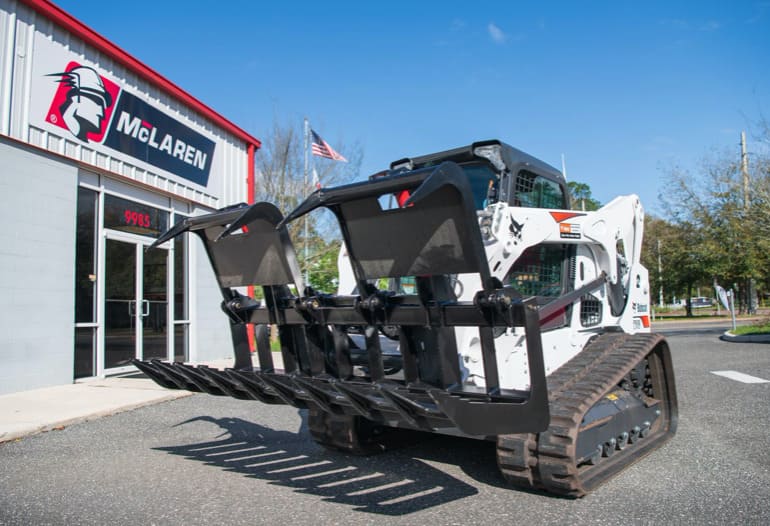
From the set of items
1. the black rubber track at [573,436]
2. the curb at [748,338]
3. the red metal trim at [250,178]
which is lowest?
the curb at [748,338]

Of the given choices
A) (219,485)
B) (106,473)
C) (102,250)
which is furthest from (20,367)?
(219,485)

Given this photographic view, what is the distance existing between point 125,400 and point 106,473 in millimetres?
3497

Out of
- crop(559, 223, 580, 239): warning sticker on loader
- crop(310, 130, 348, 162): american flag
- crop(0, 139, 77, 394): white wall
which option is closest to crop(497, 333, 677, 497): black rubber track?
crop(559, 223, 580, 239): warning sticker on loader

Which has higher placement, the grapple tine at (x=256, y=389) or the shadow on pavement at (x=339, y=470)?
the grapple tine at (x=256, y=389)

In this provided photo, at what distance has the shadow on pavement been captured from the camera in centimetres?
404

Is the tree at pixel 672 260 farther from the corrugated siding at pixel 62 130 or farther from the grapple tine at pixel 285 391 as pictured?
the grapple tine at pixel 285 391

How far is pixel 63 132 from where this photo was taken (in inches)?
370

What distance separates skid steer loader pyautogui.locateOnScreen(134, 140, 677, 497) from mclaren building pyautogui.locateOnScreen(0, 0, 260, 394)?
539 centimetres

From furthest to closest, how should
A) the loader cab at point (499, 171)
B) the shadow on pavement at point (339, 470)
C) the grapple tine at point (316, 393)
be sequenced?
the loader cab at point (499, 171), the shadow on pavement at point (339, 470), the grapple tine at point (316, 393)

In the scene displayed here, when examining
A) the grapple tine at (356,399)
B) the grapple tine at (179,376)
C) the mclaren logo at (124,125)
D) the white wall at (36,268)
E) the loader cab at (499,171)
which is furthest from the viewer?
the mclaren logo at (124,125)

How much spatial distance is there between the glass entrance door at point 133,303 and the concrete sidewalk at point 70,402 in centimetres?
77

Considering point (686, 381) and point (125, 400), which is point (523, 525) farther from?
point (686, 381)

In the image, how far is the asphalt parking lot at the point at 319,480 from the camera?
3.69m

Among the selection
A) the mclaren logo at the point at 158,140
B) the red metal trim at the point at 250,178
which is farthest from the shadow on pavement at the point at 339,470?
the red metal trim at the point at 250,178
